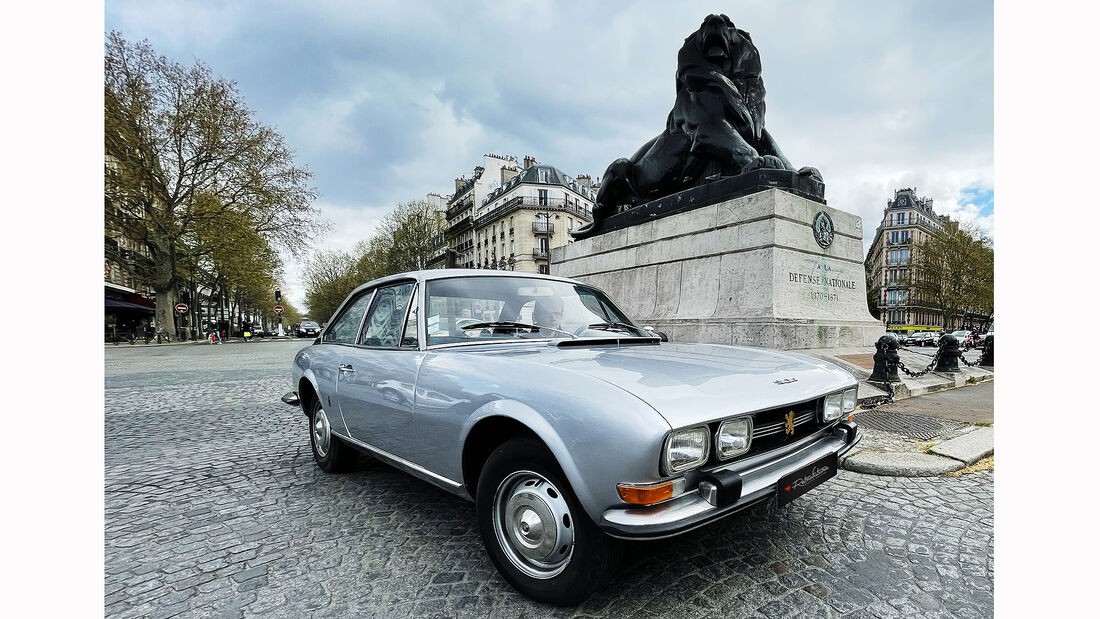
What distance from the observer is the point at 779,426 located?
217 cm

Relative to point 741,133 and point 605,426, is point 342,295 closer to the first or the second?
point 741,133

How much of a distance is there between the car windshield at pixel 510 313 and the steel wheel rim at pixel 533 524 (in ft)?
3.03

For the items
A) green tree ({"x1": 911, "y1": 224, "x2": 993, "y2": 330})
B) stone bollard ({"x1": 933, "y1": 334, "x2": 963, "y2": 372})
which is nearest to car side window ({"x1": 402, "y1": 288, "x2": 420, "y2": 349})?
stone bollard ({"x1": 933, "y1": 334, "x2": 963, "y2": 372})

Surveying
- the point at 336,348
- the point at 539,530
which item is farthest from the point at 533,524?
the point at 336,348

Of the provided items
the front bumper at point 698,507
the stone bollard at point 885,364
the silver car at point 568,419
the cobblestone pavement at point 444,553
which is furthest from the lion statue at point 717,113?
the front bumper at point 698,507

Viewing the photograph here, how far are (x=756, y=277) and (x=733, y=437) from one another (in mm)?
6461

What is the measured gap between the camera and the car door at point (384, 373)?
8.96 feet

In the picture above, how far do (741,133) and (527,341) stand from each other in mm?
8007

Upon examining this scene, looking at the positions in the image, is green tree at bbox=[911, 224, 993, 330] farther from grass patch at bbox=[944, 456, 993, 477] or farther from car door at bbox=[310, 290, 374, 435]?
car door at bbox=[310, 290, 374, 435]

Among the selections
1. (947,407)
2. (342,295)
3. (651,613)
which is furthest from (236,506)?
(342,295)

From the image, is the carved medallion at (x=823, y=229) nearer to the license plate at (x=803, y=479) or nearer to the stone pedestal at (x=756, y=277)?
the stone pedestal at (x=756, y=277)

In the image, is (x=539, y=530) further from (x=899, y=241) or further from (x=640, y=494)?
(x=899, y=241)

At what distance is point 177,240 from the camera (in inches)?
1195

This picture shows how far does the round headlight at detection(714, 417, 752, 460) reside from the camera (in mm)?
1854
